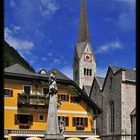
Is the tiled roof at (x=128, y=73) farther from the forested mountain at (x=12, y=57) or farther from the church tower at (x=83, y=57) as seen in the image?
the church tower at (x=83, y=57)

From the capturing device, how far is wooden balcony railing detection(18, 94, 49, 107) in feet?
106

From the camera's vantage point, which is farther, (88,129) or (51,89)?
(88,129)

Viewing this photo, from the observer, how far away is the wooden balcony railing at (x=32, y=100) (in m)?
32.4

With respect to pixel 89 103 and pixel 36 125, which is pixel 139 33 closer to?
pixel 36 125

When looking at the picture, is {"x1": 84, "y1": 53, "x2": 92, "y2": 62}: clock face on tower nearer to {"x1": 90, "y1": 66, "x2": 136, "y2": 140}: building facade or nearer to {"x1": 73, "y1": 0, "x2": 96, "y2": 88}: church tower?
{"x1": 73, "y1": 0, "x2": 96, "y2": 88}: church tower

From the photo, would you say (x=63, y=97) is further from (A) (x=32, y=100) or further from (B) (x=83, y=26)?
(B) (x=83, y=26)

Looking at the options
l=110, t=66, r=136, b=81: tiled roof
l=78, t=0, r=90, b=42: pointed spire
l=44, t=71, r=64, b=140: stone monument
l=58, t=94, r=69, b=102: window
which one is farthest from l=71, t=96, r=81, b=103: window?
l=78, t=0, r=90, b=42: pointed spire

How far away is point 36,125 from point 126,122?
1266cm

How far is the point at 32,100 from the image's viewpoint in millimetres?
33062

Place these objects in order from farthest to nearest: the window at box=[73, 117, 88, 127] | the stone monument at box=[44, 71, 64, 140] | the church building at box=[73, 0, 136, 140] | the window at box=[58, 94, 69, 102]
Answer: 1. the church building at box=[73, 0, 136, 140]
2. the window at box=[73, 117, 88, 127]
3. the window at box=[58, 94, 69, 102]
4. the stone monument at box=[44, 71, 64, 140]

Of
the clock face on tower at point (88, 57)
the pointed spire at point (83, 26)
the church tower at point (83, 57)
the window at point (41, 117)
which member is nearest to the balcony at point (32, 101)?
the window at point (41, 117)

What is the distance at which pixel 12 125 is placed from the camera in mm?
31625

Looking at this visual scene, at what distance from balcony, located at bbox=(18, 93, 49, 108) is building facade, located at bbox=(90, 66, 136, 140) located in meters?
11.7

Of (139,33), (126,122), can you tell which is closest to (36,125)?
(126,122)
